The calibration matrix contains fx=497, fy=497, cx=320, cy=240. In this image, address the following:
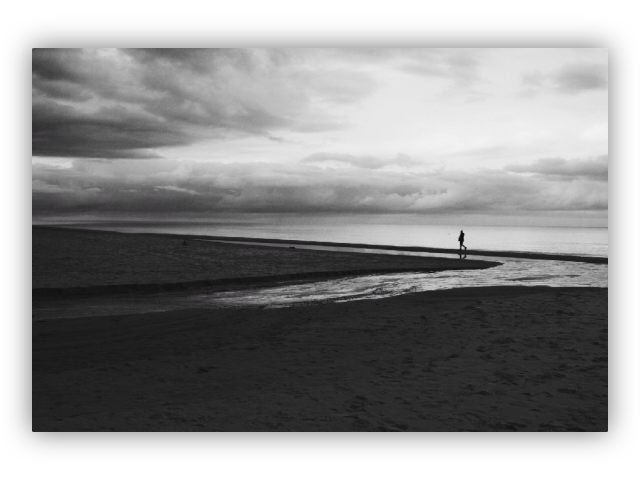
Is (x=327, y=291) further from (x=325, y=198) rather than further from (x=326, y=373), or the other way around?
(x=326, y=373)

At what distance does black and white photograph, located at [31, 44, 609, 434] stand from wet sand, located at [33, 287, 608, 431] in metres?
0.03

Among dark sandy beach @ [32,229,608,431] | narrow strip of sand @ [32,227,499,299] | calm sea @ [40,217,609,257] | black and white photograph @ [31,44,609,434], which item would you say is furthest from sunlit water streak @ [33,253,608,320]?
calm sea @ [40,217,609,257]

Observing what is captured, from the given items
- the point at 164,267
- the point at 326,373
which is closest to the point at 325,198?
the point at 326,373

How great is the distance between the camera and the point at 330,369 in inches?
236

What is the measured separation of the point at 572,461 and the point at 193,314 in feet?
20.5

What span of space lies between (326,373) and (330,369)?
0.15m

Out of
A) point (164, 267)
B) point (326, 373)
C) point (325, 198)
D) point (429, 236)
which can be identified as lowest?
point (326, 373)

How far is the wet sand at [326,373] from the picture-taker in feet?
16.5

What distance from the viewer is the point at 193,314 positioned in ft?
29.5

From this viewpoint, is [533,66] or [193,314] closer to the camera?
[533,66]

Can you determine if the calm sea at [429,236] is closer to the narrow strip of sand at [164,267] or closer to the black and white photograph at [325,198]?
the narrow strip of sand at [164,267]

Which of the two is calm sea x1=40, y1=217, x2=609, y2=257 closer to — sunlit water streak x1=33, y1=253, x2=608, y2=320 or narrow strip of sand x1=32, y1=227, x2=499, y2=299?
narrow strip of sand x1=32, y1=227, x2=499, y2=299
